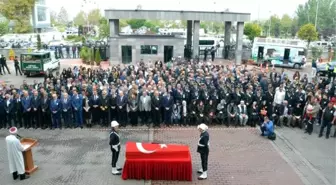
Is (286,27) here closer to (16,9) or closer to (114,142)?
(16,9)

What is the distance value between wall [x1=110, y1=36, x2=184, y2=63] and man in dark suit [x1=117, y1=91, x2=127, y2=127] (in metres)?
16.3

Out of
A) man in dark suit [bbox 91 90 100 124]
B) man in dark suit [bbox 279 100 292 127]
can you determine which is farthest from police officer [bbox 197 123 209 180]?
man in dark suit [bbox 279 100 292 127]

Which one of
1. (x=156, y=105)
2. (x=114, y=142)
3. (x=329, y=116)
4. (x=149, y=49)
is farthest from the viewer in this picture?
(x=149, y=49)

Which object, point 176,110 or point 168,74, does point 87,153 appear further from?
point 168,74

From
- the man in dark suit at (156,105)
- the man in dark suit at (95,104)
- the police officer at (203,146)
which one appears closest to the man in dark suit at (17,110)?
the man in dark suit at (95,104)

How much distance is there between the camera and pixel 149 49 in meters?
30.5

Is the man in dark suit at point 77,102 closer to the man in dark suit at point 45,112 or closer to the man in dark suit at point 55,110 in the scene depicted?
the man in dark suit at point 55,110

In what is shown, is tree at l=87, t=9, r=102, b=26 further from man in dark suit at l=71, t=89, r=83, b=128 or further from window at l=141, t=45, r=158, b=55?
man in dark suit at l=71, t=89, r=83, b=128

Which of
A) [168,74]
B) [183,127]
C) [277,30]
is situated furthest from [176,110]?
[277,30]

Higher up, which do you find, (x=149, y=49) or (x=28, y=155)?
(x=149, y=49)

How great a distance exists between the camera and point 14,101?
14.1 meters

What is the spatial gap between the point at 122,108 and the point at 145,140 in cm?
211

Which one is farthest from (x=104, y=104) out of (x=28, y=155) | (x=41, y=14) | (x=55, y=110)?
(x=41, y=14)

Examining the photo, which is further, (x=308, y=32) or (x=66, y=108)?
(x=308, y=32)
